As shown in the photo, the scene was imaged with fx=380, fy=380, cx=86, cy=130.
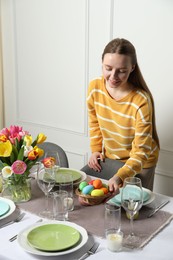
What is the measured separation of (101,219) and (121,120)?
0.72m

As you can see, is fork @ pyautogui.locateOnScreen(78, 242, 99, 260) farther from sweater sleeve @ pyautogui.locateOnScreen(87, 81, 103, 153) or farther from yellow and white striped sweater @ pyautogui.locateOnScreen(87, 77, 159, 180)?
sweater sleeve @ pyautogui.locateOnScreen(87, 81, 103, 153)

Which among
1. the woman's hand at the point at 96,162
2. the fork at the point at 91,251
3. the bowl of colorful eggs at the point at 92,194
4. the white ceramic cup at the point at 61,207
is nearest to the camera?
the fork at the point at 91,251

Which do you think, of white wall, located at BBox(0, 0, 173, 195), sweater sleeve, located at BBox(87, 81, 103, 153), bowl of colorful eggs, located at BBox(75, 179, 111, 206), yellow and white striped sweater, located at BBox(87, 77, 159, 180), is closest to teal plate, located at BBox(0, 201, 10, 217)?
bowl of colorful eggs, located at BBox(75, 179, 111, 206)

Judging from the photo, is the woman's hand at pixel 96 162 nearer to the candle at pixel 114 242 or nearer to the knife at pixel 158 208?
the knife at pixel 158 208

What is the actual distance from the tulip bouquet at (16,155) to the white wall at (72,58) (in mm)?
1295

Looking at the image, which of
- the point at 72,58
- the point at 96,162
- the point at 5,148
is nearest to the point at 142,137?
the point at 96,162

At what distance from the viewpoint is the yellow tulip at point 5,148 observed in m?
1.57

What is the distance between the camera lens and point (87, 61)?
2.96 m

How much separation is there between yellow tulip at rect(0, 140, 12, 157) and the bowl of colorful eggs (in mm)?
341

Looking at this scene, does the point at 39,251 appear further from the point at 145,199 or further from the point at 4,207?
the point at 145,199

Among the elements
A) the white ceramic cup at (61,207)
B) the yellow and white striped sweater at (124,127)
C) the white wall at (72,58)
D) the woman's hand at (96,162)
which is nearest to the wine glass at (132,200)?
the white ceramic cup at (61,207)

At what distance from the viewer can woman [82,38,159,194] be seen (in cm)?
189

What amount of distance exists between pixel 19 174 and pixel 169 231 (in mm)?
641

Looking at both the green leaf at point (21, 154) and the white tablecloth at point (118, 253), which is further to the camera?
the green leaf at point (21, 154)
